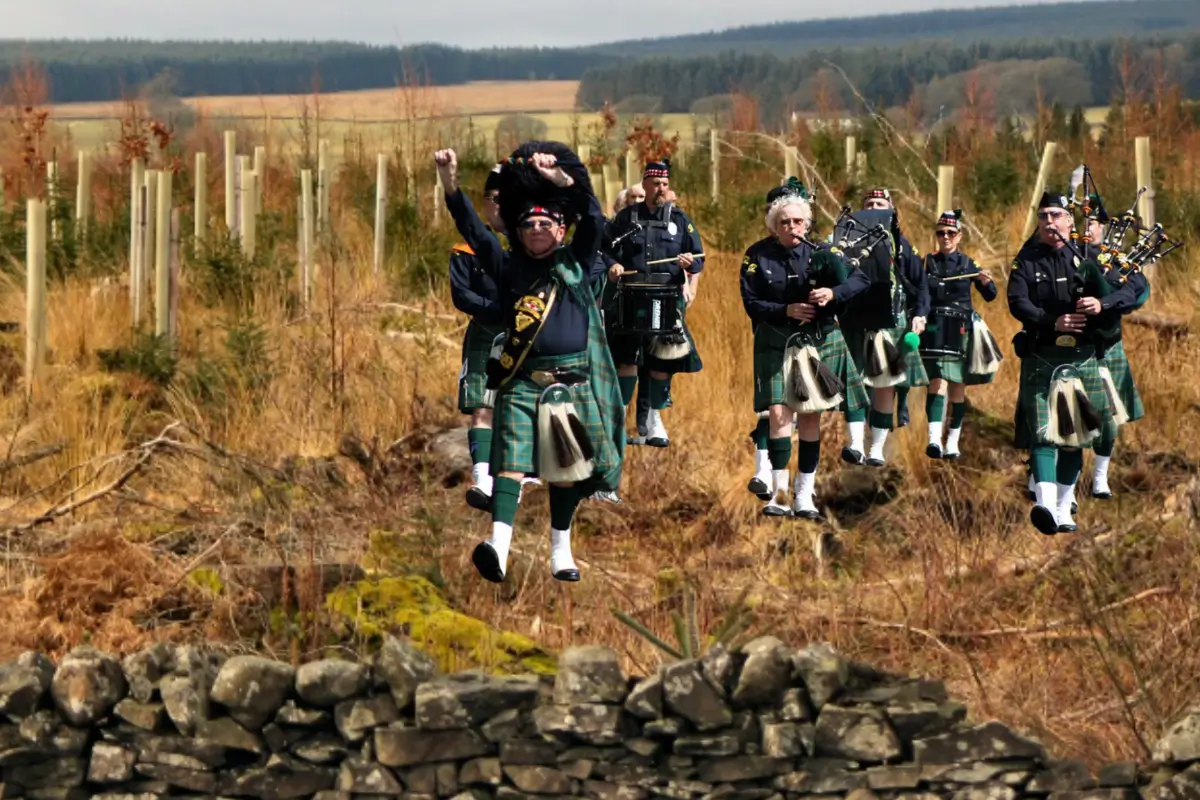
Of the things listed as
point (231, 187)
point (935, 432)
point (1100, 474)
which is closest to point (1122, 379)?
point (1100, 474)

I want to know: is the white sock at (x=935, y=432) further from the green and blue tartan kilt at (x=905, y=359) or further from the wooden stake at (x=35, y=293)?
the wooden stake at (x=35, y=293)

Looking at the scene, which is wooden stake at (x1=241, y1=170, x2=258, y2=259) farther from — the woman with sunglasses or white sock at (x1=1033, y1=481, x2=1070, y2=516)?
white sock at (x1=1033, y1=481, x2=1070, y2=516)

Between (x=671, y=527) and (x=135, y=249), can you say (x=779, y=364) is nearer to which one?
(x=671, y=527)

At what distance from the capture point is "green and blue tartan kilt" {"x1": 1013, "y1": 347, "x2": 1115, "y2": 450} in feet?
34.7

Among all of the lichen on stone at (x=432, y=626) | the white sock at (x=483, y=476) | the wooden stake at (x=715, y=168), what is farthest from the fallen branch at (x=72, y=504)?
the wooden stake at (x=715, y=168)

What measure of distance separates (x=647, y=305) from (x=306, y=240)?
891 centimetres

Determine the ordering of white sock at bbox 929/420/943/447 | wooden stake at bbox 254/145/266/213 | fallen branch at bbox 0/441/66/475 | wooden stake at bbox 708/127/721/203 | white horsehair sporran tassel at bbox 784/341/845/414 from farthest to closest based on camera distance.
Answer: wooden stake at bbox 254/145/266/213, wooden stake at bbox 708/127/721/203, fallen branch at bbox 0/441/66/475, white sock at bbox 929/420/943/447, white horsehair sporran tassel at bbox 784/341/845/414

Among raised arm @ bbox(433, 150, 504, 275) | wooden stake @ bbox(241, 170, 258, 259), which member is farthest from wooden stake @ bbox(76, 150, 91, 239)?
raised arm @ bbox(433, 150, 504, 275)

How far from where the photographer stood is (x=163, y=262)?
1805cm

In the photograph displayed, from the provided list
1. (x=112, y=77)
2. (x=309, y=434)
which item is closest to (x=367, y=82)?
(x=112, y=77)

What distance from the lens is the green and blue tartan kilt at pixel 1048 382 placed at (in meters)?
10.6

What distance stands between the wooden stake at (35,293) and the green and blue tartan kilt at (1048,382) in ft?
28.8

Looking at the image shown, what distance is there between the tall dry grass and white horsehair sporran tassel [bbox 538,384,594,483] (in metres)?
1.55

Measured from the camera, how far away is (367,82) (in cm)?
19575
